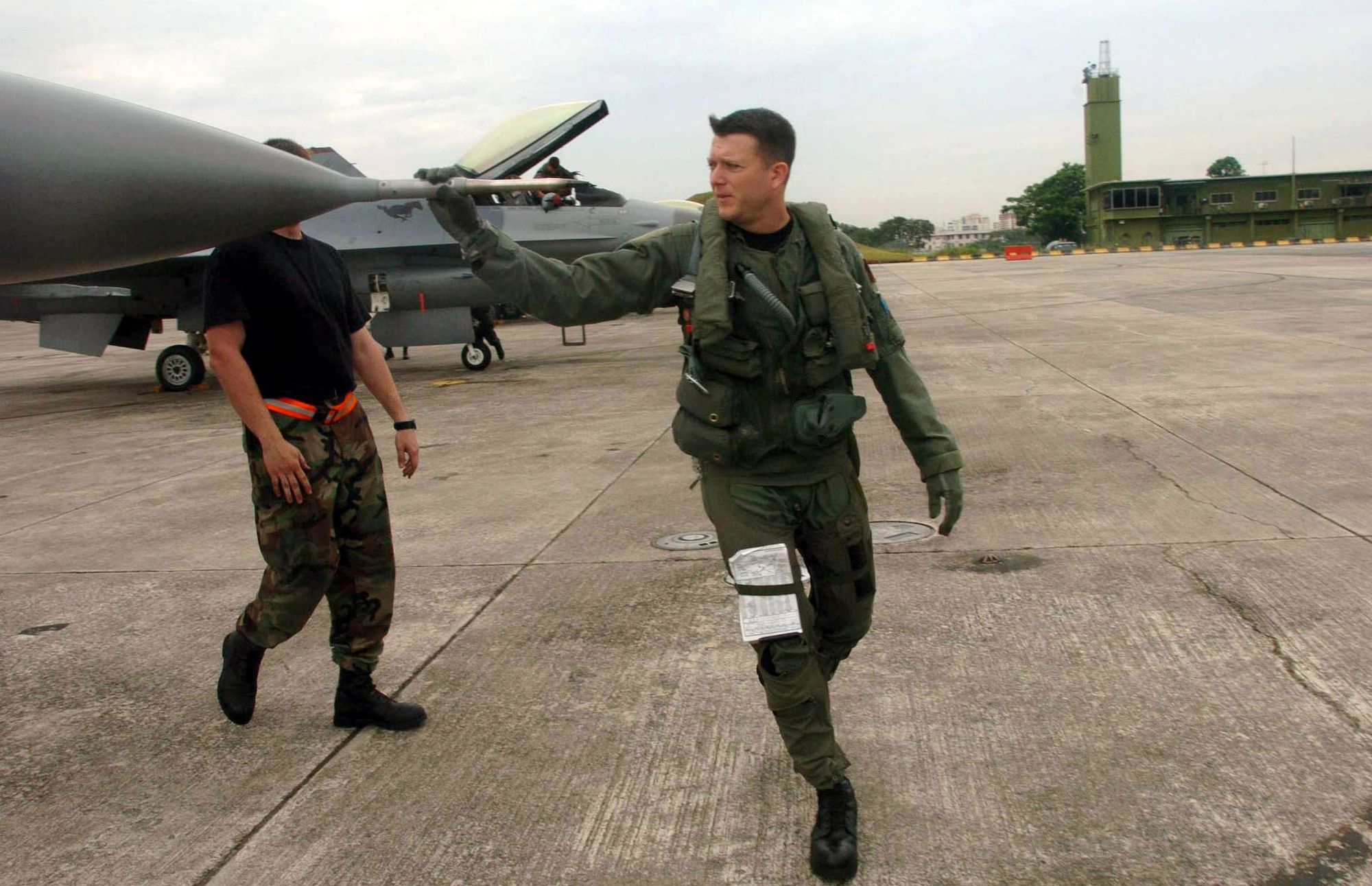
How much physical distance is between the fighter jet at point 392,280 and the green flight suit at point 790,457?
32.4ft

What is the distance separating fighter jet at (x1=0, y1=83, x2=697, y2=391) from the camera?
12.7m

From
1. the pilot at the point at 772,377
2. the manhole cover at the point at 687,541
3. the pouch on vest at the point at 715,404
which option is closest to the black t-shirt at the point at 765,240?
the pilot at the point at 772,377

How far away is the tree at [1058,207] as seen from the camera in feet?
314

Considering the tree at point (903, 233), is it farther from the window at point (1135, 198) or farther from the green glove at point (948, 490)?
the green glove at point (948, 490)

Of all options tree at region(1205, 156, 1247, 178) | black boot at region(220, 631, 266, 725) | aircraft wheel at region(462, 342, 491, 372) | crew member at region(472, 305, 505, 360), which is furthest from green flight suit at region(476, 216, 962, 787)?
tree at region(1205, 156, 1247, 178)

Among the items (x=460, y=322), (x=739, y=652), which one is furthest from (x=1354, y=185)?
(x=739, y=652)

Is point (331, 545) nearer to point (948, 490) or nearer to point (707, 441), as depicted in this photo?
point (707, 441)

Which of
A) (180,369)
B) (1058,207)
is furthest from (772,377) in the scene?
(1058,207)

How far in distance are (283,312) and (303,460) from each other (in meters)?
0.45

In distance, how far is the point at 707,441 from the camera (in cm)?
271

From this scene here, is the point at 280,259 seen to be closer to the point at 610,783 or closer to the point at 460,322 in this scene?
the point at 610,783

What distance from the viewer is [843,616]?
2863mm

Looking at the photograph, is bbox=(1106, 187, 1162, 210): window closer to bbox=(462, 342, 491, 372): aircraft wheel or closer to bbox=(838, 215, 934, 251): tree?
bbox=(838, 215, 934, 251): tree

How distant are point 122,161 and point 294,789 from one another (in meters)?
1.72
